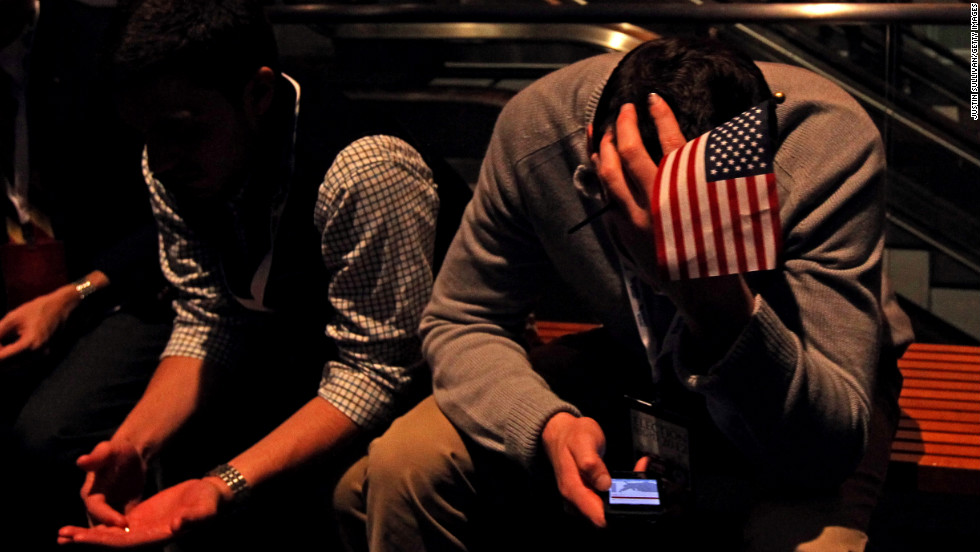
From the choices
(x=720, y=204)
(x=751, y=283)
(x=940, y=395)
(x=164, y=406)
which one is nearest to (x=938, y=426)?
(x=940, y=395)

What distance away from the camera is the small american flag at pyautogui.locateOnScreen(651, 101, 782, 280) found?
1480 millimetres

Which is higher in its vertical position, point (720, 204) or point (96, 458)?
point (720, 204)

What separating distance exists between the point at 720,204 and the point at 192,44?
1251 millimetres

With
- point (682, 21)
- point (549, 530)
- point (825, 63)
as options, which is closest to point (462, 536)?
point (549, 530)

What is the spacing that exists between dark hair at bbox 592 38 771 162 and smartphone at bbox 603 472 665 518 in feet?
1.85

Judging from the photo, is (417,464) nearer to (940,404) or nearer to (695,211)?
(695,211)

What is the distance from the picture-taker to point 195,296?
256 cm

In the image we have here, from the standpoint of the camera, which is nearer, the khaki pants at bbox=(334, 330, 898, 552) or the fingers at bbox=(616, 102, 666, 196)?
the fingers at bbox=(616, 102, 666, 196)

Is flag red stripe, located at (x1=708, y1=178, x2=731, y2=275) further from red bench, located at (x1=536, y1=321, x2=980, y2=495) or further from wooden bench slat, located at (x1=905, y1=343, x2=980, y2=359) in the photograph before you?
wooden bench slat, located at (x1=905, y1=343, x2=980, y2=359)

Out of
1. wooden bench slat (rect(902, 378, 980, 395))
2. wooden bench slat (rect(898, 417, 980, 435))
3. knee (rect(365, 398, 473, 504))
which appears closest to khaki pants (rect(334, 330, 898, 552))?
knee (rect(365, 398, 473, 504))

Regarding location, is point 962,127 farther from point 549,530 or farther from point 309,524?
point 309,524

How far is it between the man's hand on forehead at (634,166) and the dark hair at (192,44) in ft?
3.19

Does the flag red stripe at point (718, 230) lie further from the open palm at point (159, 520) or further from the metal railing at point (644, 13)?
the metal railing at point (644, 13)

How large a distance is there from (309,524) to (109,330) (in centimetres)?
82
